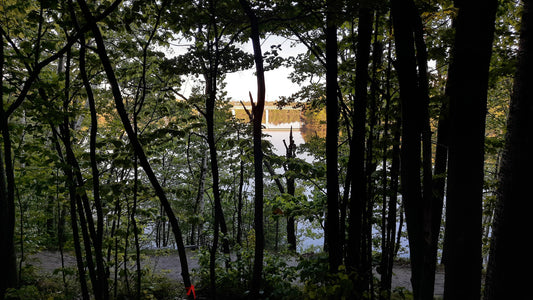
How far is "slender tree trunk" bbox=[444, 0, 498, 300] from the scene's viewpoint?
68.4 inches

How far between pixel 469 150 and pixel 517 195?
3.35 ft

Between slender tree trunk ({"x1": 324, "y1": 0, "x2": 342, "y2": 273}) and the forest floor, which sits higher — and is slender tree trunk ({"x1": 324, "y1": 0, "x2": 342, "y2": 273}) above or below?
above

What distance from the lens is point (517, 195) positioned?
228cm

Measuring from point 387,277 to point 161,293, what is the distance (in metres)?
4.65

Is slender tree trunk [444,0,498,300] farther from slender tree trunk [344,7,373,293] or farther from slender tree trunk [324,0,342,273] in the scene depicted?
slender tree trunk [324,0,342,273]

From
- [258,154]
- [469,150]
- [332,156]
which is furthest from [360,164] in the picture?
[469,150]

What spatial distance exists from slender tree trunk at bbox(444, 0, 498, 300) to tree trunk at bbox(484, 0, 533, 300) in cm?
79

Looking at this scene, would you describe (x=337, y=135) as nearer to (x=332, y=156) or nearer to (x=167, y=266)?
(x=332, y=156)

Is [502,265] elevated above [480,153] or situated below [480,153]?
below

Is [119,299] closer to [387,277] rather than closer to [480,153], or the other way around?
[387,277]

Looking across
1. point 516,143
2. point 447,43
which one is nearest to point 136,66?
point 447,43

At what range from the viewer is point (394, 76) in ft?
11.5

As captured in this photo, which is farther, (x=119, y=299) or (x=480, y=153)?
(x=119, y=299)

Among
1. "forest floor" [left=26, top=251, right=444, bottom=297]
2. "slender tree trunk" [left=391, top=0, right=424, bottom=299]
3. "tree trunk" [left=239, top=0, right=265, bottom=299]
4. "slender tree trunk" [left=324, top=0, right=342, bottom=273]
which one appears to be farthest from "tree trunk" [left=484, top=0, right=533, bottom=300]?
"forest floor" [left=26, top=251, right=444, bottom=297]
